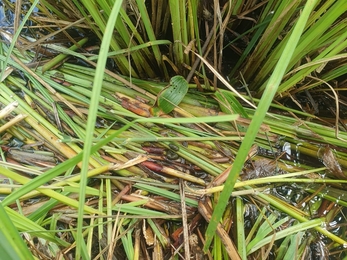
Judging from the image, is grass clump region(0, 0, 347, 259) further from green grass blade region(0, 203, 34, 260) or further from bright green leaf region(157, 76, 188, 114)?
green grass blade region(0, 203, 34, 260)

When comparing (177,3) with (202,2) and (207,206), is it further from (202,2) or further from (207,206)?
(207,206)

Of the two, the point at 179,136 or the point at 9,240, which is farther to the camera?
the point at 179,136

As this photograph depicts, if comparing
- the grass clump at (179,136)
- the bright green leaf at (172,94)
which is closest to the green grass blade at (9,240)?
the grass clump at (179,136)

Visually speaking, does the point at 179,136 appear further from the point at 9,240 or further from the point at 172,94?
the point at 9,240

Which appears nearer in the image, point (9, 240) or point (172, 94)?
point (9, 240)

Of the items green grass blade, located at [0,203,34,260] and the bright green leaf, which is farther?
the bright green leaf

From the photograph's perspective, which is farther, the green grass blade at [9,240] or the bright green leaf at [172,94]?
the bright green leaf at [172,94]

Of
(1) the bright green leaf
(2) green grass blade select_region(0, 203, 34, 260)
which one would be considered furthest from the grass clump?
(2) green grass blade select_region(0, 203, 34, 260)

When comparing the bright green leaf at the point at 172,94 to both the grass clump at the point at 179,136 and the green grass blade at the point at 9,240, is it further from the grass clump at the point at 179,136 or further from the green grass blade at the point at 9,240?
the green grass blade at the point at 9,240

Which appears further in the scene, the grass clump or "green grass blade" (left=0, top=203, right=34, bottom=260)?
the grass clump

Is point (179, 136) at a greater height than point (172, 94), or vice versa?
point (172, 94)

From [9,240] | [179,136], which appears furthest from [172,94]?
[9,240]

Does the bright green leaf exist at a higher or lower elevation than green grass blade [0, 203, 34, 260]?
lower
